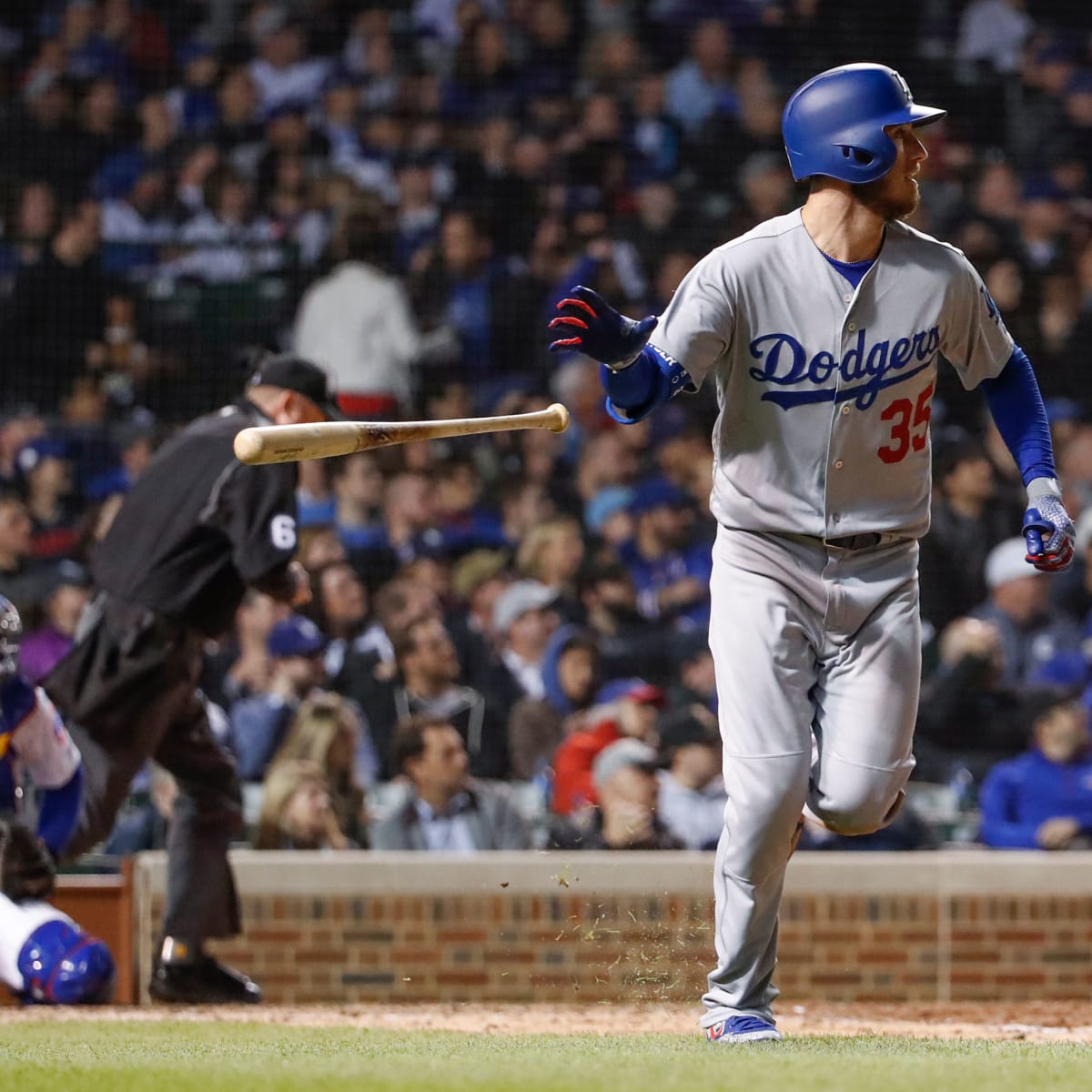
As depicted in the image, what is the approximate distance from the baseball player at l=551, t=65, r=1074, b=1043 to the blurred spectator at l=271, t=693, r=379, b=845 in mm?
3671

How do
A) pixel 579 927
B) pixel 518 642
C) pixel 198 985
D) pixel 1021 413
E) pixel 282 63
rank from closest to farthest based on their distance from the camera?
pixel 1021 413
pixel 198 985
pixel 579 927
pixel 518 642
pixel 282 63

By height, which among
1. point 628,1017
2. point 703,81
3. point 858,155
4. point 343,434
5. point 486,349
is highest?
point 703,81

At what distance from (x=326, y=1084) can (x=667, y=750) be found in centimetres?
435

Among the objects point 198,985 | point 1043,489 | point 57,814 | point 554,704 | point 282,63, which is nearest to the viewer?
point 1043,489

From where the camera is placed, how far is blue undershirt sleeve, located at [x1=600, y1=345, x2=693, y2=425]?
3.90 meters

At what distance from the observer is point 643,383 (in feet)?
12.8

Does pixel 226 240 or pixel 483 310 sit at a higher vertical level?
pixel 226 240

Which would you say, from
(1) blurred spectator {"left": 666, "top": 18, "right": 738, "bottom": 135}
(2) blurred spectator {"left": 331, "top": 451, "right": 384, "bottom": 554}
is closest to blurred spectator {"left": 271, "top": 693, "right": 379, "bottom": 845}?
(2) blurred spectator {"left": 331, "top": 451, "right": 384, "bottom": 554}

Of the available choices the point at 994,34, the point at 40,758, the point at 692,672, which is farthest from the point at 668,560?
the point at 40,758

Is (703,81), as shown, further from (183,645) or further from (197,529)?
(183,645)

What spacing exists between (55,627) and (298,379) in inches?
112

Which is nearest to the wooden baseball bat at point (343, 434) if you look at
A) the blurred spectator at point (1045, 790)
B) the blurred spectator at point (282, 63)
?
the blurred spectator at point (1045, 790)

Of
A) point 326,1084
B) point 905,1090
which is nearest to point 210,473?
point 326,1084

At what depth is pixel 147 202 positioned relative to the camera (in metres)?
10.1
